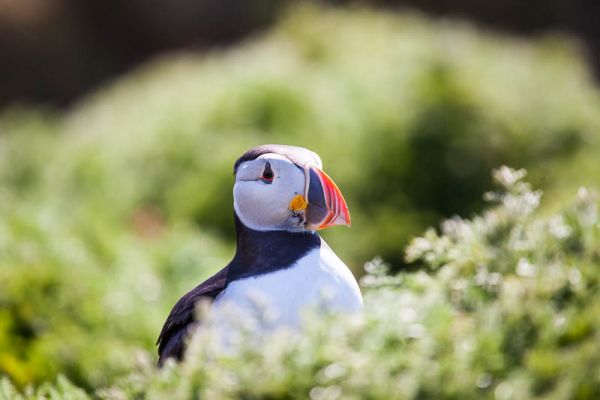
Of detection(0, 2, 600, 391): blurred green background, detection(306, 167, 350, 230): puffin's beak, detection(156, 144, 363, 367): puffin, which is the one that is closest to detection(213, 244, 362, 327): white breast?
detection(156, 144, 363, 367): puffin

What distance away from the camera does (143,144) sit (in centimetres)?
1004

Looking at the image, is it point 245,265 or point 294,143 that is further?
point 294,143

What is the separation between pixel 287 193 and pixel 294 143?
18.5 feet

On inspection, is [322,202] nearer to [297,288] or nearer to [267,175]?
[267,175]

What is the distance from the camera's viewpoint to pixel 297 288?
3146mm

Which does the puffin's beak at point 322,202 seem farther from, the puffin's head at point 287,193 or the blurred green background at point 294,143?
the blurred green background at point 294,143

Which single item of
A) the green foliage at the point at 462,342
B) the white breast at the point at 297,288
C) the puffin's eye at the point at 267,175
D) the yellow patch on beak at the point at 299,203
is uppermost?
the puffin's eye at the point at 267,175

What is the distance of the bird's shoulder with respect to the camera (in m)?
3.32

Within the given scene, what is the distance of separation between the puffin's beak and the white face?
41 millimetres

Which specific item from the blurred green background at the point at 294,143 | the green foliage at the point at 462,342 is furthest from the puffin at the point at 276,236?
the blurred green background at the point at 294,143

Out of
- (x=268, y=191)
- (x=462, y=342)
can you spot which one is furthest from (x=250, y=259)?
(x=462, y=342)

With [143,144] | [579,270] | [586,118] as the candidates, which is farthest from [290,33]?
[579,270]

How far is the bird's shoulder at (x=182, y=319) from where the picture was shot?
3.32m

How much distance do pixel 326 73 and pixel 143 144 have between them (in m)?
2.46
